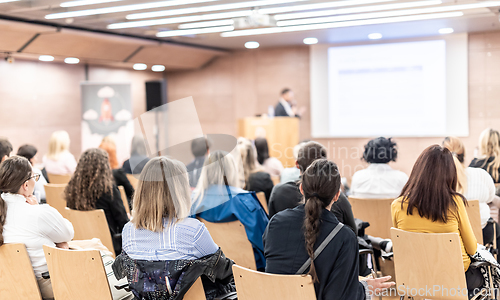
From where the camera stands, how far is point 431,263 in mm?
2520

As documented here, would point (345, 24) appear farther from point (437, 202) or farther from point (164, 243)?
point (164, 243)

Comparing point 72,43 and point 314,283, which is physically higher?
point 72,43

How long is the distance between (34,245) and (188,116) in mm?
1127

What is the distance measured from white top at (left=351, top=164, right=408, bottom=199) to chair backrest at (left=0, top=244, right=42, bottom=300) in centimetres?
248

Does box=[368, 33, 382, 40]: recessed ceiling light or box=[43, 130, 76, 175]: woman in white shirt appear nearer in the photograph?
box=[43, 130, 76, 175]: woman in white shirt

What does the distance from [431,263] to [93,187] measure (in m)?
2.38

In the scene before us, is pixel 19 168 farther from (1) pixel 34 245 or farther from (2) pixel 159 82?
(2) pixel 159 82

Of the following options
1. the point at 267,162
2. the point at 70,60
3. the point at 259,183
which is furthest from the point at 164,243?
the point at 70,60

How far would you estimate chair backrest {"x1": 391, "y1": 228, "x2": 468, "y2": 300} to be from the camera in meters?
2.45

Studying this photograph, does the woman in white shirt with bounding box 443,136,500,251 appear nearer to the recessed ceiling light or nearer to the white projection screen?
the recessed ceiling light

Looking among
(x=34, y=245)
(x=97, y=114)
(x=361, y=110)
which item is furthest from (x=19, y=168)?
(x=361, y=110)

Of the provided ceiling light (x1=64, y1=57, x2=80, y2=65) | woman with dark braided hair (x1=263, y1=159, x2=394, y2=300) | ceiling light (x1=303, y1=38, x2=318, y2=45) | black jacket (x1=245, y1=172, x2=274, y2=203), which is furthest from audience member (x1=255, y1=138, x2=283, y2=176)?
ceiling light (x1=64, y1=57, x2=80, y2=65)

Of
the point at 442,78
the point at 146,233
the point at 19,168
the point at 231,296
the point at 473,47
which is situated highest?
the point at 473,47

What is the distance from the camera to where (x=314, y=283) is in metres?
1.91
